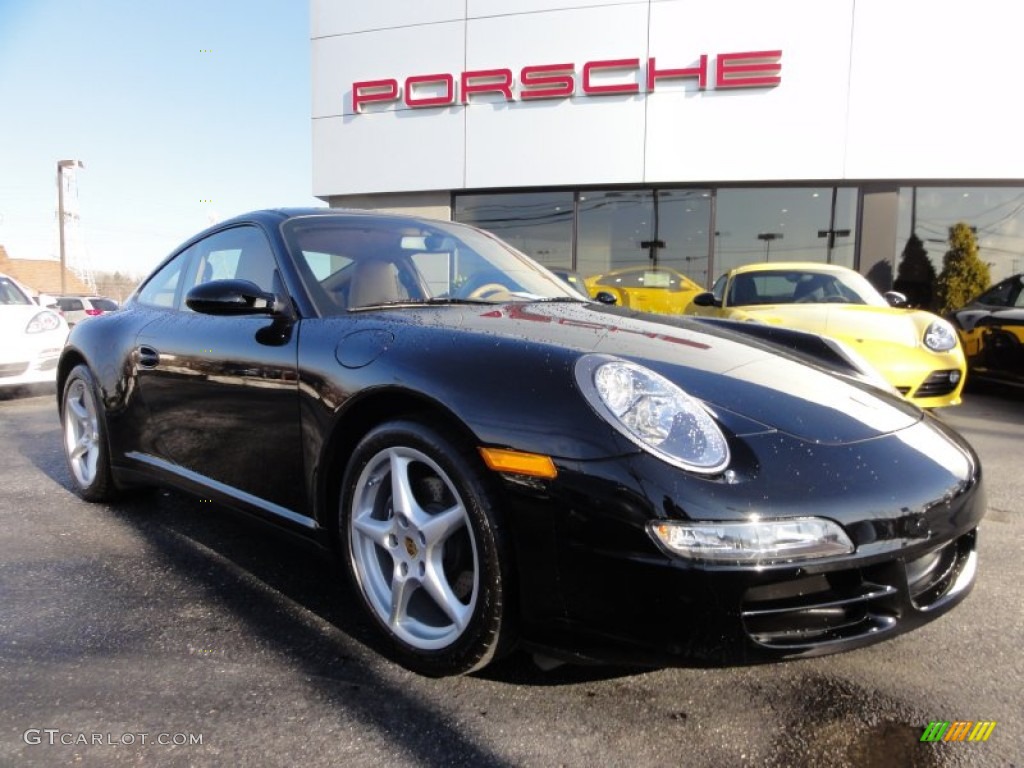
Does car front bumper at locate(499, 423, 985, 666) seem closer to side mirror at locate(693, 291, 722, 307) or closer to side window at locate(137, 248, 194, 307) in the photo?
side window at locate(137, 248, 194, 307)

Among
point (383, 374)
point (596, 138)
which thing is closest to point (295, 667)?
point (383, 374)

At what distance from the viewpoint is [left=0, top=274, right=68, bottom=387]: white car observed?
6543 millimetres

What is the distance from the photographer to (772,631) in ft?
4.62

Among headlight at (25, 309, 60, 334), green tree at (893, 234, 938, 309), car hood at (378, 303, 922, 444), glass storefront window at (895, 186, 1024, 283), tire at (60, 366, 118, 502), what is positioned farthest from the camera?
green tree at (893, 234, 938, 309)

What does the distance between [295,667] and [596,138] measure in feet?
33.6

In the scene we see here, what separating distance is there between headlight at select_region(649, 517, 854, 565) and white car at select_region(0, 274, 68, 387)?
23.9ft

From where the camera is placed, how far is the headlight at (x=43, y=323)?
6767 mm

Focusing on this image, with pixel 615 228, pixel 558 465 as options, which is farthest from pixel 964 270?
pixel 558 465

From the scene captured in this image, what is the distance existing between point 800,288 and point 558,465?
5381 mm

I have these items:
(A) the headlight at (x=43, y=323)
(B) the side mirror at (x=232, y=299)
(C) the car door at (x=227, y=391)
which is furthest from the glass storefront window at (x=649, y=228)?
(B) the side mirror at (x=232, y=299)

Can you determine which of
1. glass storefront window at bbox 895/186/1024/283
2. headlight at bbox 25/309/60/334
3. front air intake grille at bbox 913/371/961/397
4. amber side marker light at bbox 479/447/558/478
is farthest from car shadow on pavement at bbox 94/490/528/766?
glass storefront window at bbox 895/186/1024/283

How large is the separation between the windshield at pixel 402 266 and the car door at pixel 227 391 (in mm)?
154

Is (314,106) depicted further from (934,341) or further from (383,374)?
(383,374)

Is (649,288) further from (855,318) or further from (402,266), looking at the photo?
(402,266)
